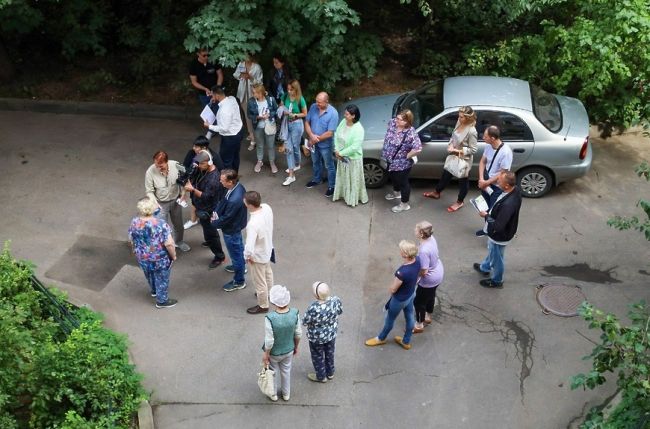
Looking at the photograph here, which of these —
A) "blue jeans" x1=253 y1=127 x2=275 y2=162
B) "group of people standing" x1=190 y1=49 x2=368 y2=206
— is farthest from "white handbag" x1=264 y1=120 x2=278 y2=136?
"blue jeans" x1=253 y1=127 x2=275 y2=162

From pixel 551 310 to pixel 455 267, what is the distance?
1342 mm

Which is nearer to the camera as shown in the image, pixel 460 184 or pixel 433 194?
pixel 460 184

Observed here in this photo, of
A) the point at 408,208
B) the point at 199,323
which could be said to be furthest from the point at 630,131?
the point at 199,323

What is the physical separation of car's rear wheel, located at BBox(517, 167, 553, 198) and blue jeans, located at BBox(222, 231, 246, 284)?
4.42m

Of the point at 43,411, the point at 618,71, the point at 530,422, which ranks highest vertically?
the point at 618,71

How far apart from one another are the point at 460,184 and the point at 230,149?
138 inches

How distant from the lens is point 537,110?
10195 mm

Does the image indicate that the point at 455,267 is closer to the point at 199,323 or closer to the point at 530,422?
the point at 530,422

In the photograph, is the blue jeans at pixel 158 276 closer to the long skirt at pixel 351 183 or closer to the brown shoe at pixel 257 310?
the brown shoe at pixel 257 310

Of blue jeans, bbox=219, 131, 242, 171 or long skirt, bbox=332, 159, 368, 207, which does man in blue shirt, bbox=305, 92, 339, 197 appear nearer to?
long skirt, bbox=332, 159, 368, 207

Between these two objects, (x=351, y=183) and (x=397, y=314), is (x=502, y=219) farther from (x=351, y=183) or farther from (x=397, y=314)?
(x=351, y=183)

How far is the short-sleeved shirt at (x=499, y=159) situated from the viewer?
365 inches

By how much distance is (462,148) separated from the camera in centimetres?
975

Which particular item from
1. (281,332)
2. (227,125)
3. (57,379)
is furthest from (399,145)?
(57,379)
